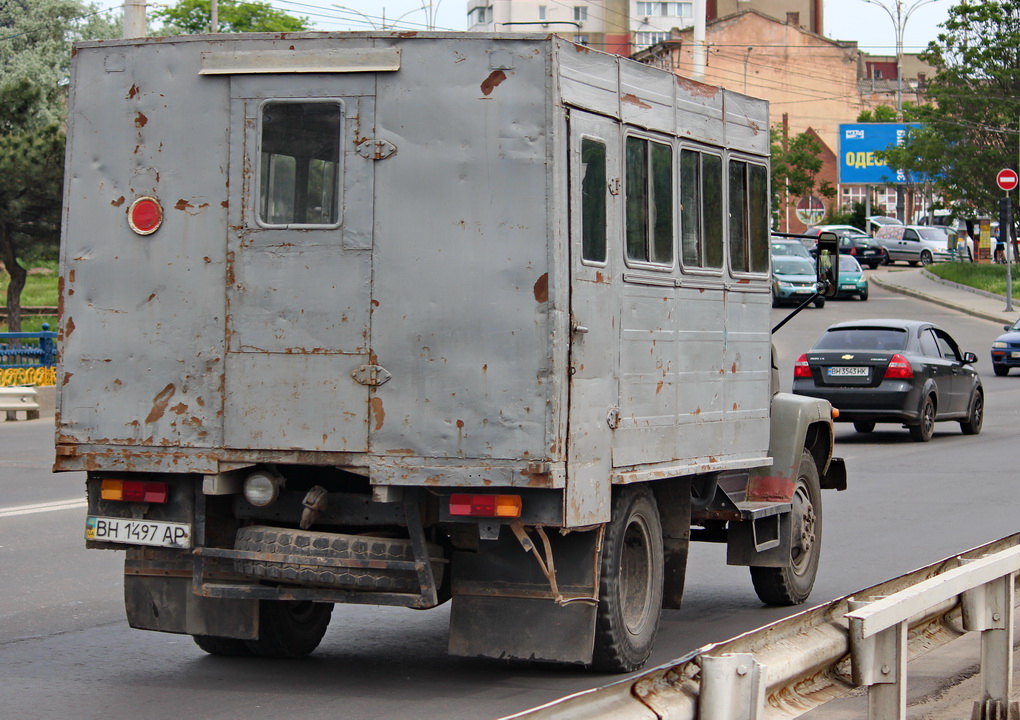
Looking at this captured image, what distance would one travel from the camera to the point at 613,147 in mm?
6977

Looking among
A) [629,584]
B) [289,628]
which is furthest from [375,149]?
[289,628]

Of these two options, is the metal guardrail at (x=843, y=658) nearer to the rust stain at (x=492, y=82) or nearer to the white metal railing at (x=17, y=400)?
the rust stain at (x=492, y=82)

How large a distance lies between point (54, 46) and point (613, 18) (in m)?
70.6

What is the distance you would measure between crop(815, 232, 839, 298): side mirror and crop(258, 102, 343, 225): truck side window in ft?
11.2

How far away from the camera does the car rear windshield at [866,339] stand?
69.0 ft

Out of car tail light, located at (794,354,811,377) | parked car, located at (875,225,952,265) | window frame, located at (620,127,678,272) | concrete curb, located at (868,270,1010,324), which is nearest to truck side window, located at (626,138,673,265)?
window frame, located at (620,127,678,272)

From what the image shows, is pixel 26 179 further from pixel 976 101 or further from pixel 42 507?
pixel 976 101

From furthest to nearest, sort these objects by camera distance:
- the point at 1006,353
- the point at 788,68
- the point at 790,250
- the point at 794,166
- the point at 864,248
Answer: the point at 788,68 < the point at 794,166 < the point at 864,248 < the point at 790,250 < the point at 1006,353

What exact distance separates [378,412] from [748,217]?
2.87 m

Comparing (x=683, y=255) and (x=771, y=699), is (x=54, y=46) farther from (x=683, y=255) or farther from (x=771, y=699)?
(x=771, y=699)

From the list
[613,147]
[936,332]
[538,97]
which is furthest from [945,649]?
[936,332]

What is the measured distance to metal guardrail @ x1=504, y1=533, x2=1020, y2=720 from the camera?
341cm

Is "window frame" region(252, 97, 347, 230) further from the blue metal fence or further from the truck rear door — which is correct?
the blue metal fence

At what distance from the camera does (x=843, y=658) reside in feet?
14.5
